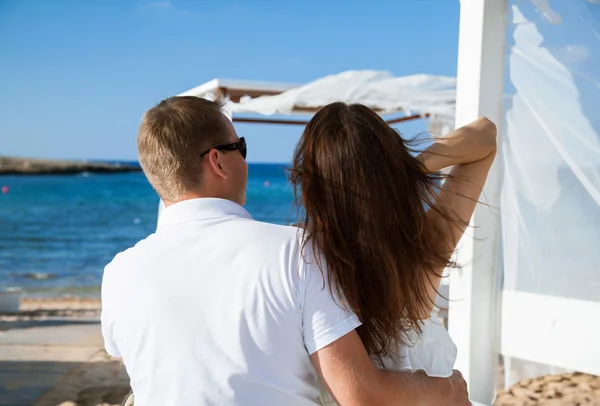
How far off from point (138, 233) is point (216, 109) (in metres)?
25.0

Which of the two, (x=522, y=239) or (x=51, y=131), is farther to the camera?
(x=51, y=131)

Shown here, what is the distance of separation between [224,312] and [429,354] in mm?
439

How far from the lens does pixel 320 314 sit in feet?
3.44

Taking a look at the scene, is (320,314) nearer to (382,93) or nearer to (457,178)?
(457,178)

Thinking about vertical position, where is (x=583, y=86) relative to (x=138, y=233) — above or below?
above

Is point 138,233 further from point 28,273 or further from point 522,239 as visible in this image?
point 522,239

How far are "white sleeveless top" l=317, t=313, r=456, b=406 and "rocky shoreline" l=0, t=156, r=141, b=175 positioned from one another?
141 ft

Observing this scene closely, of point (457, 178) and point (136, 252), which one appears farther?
point (457, 178)

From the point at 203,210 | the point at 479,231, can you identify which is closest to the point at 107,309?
the point at 203,210

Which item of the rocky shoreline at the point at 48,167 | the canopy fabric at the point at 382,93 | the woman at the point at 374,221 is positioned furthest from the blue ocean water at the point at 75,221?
the woman at the point at 374,221

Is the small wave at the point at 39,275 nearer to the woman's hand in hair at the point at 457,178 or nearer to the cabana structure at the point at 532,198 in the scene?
the cabana structure at the point at 532,198

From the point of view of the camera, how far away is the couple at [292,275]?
→ 106cm

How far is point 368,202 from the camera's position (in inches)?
43.6

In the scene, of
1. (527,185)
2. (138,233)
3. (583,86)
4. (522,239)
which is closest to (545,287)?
(522,239)
